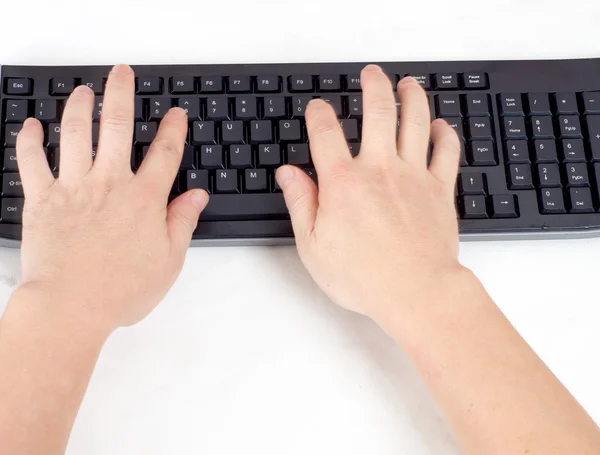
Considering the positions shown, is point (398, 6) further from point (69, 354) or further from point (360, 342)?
point (69, 354)

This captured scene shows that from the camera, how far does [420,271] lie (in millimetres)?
491

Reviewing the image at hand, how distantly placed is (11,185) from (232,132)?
0.20 m

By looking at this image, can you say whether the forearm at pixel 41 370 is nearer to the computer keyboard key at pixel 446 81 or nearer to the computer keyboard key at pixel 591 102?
the computer keyboard key at pixel 446 81

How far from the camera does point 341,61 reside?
64 centimetres

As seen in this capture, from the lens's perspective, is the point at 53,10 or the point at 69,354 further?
the point at 53,10

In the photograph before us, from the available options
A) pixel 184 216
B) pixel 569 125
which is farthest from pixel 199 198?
pixel 569 125

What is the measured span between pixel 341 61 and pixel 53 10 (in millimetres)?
309

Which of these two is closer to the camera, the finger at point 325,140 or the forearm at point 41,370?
the forearm at point 41,370

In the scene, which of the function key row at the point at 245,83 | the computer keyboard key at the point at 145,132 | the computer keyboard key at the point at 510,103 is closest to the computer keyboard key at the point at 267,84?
the function key row at the point at 245,83

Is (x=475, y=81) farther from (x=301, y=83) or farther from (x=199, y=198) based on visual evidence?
(x=199, y=198)

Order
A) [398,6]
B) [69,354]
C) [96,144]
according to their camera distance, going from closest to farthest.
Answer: [69,354] < [96,144] < [398,6]

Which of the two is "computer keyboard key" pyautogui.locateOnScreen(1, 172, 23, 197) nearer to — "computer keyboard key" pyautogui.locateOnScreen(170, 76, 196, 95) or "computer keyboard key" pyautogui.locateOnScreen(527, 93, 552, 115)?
"computer keyboard key" pyautogui.locateOnScreen(170, 76, 196, 95)

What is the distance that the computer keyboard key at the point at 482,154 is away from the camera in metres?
0.56

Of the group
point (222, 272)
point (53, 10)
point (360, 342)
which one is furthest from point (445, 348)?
point (53, 10)
